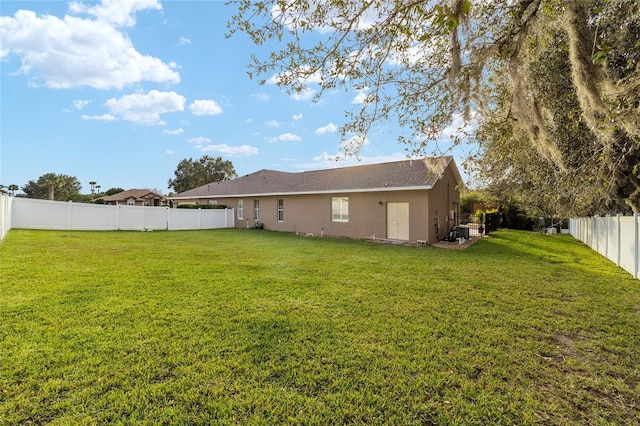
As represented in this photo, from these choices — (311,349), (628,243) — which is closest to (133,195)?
(311,349)

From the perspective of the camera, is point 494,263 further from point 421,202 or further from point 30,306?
point 30,306

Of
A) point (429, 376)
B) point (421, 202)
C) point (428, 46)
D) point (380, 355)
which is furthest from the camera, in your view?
point (421, 202)

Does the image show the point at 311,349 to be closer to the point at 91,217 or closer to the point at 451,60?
the point at 451,60

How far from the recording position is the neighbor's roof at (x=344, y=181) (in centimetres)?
1373

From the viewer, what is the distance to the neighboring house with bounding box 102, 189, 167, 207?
34384 millimetres

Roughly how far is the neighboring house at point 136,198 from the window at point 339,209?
23823 millimetres

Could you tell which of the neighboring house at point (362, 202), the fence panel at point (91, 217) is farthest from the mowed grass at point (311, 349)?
the fence panel at point (91, 217)

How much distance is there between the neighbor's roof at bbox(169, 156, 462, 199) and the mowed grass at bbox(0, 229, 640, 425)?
5907mm

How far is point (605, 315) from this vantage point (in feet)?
14.9

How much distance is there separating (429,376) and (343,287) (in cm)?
306

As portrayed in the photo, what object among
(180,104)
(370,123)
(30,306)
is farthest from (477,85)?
(180,104)

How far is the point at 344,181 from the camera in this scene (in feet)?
54.1

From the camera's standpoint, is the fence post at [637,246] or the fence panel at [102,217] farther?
the fence panel at [102,217]

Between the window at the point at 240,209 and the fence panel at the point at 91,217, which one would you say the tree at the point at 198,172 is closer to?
the window at the point at 240,209
